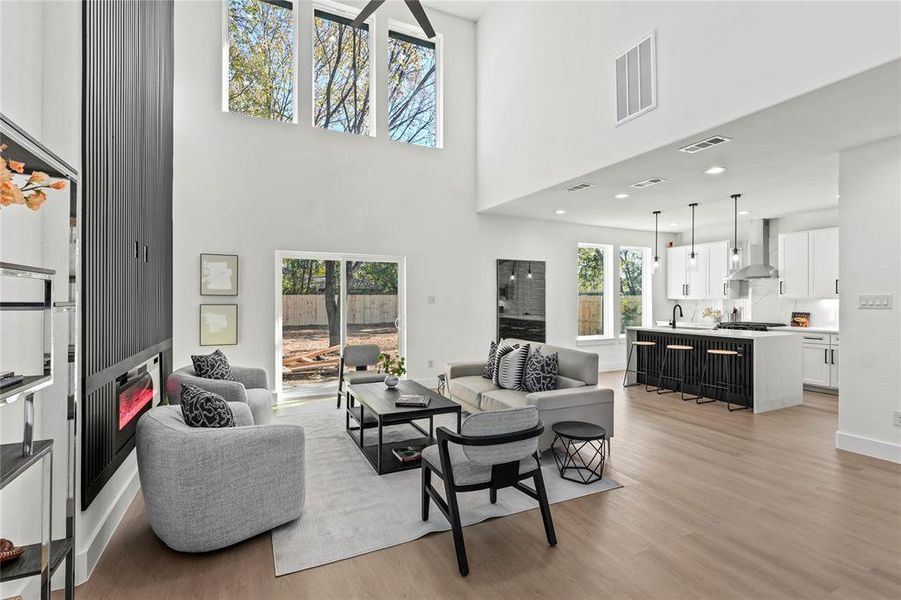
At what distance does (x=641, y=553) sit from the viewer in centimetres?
247

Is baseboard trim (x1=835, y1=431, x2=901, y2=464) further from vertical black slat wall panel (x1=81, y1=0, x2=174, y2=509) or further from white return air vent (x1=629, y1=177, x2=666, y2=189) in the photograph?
vertical black slat wall panel (x1=81, y1=0, x2=174, y2=509)

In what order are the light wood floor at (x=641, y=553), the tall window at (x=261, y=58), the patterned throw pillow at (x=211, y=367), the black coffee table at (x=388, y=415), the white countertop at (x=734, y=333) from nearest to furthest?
the light wood floor at (x=641, y=553)
the black coffee table at (x=388, y=415)
the patterned throw pillow at (x=211, y=367)
the white countertop at (x=734, y=333)
the tall window at (x=261, y=58)

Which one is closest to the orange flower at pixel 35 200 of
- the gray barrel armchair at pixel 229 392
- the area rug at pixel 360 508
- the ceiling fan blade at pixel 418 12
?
the area rug at pixel 360 508

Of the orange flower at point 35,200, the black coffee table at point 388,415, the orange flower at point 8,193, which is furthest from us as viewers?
the black coffee table at point 388,415

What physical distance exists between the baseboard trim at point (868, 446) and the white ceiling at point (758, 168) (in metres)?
2.64

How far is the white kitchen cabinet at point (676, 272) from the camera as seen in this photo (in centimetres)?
907

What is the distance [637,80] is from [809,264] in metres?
4.92

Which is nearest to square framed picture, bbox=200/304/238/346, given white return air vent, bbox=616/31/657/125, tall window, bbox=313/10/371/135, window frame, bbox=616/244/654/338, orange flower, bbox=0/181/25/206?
tall window, bbox=313/10/371/135

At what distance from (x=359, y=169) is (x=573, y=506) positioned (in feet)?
17.3

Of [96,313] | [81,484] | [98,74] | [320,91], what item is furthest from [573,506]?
[320,91]

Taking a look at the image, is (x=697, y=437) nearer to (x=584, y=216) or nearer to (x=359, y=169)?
(x=584, y=216)

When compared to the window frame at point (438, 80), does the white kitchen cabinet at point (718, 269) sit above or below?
below

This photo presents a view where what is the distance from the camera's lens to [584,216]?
754 cm

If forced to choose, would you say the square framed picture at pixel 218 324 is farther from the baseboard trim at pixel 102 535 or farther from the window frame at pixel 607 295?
the window frame at pixel 607 295
